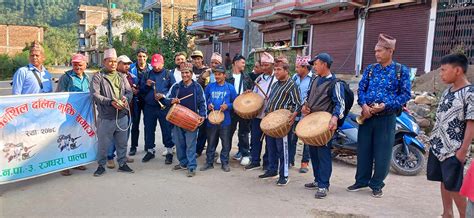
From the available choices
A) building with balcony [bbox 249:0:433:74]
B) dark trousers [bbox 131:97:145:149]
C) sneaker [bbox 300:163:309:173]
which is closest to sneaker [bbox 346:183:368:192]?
sneaker [bbox 300:163:309:173]

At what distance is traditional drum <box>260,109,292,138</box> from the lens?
185 inches

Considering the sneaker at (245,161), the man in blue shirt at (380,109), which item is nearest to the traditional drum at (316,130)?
the man in blue shirt at (380,109)

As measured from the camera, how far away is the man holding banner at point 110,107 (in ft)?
16.7

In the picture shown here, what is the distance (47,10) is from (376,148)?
114100 mm

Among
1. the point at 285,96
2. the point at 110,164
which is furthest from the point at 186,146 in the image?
the point at 285,96

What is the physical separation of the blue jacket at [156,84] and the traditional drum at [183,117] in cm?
84

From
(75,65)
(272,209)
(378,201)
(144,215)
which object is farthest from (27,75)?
(378,201)

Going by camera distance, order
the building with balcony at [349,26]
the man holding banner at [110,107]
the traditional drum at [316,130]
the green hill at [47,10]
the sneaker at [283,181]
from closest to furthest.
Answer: the traditional drum at [316,130] → the sneaker at [283,181] → the man holding banner at [110,107] → the building with balcony at [349,26] → the green hill at [47,10]

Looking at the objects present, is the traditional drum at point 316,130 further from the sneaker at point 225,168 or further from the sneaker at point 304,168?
the sneaker at point 225,168

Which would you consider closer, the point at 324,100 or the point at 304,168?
the point at 324,100

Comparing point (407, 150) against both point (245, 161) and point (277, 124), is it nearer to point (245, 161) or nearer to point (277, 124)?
point (277, 124)

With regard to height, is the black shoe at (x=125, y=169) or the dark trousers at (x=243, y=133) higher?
the dark trousers at (x=243, y=133)

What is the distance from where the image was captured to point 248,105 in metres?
5.34

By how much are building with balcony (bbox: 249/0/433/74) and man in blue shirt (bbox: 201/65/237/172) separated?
27.7 ft
